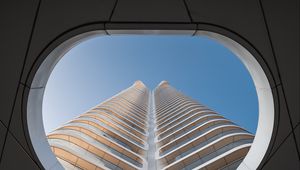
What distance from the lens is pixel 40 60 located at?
3373mm

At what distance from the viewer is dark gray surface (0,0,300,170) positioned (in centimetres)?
322

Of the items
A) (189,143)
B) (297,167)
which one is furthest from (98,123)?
(297,167)

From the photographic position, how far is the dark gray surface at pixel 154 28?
322cm

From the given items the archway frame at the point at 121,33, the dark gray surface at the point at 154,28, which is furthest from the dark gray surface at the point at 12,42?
the archway frame at the point at 121,33

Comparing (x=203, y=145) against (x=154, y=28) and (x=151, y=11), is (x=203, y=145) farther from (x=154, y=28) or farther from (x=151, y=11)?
(x=151, y=11)

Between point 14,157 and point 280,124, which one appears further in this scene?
point 280,124

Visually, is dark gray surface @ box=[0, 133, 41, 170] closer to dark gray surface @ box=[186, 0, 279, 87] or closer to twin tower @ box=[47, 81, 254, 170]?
dark gray surface @ box=[186, 0, 279, 87]

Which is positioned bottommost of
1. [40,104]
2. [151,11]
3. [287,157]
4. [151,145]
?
[287,157]

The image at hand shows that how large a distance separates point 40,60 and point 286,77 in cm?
340

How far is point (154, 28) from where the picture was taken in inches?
138

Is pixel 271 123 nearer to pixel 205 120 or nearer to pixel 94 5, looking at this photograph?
pixel 94 5

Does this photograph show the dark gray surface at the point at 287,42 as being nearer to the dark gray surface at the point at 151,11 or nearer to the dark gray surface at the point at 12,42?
the dark gray surface at the point at 151,11

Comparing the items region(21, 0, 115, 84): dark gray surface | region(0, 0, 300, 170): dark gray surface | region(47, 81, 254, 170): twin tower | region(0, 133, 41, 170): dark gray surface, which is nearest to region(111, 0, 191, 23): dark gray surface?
region(0, 0, 300, 170): dark gray surface

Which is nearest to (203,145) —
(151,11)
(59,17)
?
(151,11)
